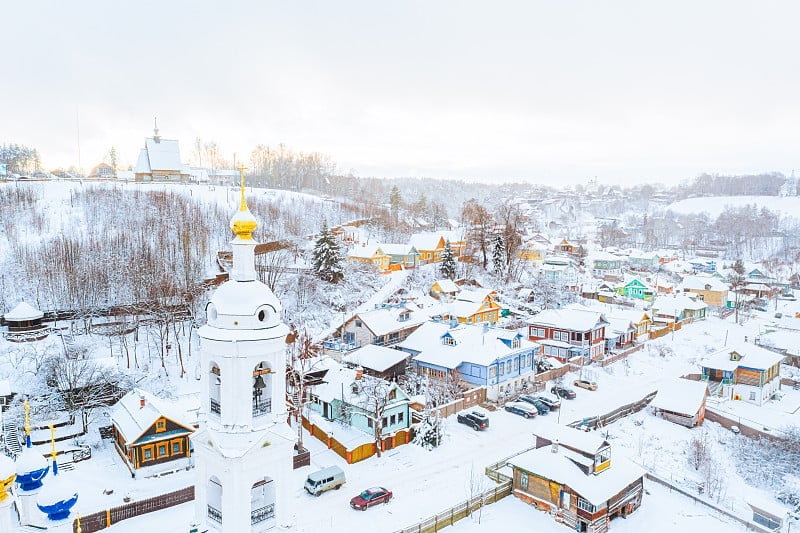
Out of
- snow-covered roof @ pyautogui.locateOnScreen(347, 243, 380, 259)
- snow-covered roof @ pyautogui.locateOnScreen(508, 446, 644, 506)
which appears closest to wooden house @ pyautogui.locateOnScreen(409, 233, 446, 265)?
snow-covered roof @ pyautogui.locateOnScreen(347, 243, 380, 259)

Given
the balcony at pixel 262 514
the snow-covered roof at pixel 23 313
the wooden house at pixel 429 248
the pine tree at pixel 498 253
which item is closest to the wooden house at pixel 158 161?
the wooden house at pixel 429 248

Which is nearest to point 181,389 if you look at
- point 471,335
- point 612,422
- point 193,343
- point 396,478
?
point 193,343

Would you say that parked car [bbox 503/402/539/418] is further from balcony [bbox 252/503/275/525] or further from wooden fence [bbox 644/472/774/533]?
balcony [bbox 252/503/275/525]

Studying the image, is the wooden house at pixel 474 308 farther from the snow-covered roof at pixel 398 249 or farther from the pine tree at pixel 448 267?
the snow-covered roof at pixel 398 249

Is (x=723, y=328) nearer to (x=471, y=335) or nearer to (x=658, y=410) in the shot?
(x=658, y=410)

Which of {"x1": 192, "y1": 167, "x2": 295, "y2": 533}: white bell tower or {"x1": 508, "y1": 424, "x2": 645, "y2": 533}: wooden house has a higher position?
{"x1": 192, "y1": 167, "x2": 295, "y2": 533}: white bell tower

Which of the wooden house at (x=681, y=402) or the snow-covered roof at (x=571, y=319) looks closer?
the wooden house at (x=681, y=402)

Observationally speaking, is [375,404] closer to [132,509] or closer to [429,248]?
[132,509]
